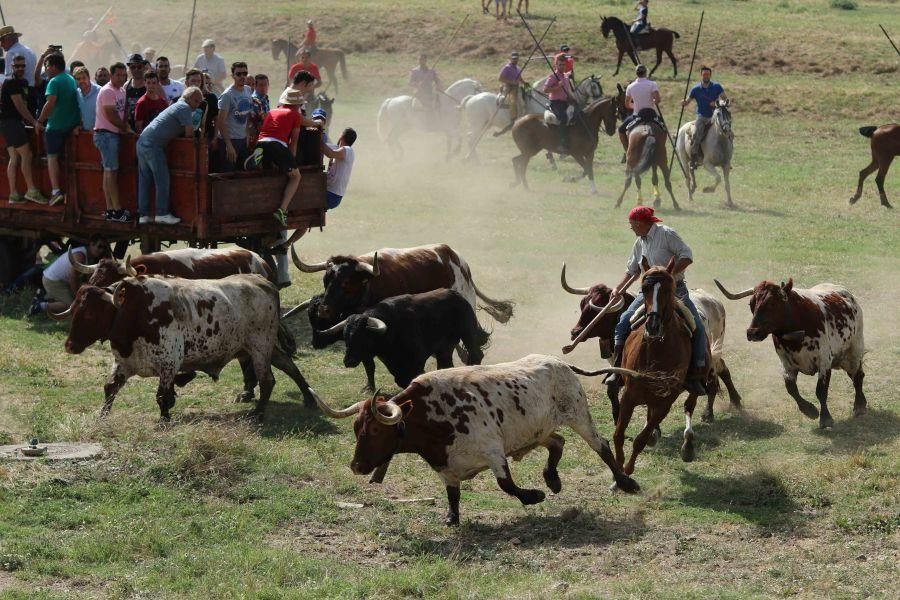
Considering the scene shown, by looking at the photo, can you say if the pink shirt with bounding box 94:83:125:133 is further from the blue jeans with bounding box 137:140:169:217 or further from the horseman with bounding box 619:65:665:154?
the horseman with bounding box 619:65:665:154

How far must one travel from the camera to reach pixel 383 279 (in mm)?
13844

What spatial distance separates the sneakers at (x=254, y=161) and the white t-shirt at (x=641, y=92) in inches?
457

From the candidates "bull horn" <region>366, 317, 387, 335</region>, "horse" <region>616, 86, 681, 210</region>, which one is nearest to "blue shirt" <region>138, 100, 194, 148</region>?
"bull horn" <region>366, 317, 387, 335</region>

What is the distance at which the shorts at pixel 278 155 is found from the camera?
15.1 meters

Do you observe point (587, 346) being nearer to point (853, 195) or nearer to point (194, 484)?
point (194, 484)

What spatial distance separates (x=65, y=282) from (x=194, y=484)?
647 centimetres

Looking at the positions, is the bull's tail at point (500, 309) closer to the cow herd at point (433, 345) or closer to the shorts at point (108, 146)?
the cow herd at point (433, 345)

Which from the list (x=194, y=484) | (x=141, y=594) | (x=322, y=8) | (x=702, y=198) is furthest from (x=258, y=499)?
(x=322, y=8)

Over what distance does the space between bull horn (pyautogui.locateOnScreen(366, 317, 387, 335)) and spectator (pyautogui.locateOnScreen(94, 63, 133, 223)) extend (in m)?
4.77

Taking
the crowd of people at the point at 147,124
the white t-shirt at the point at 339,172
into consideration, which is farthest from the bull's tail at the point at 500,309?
the crowd of people at the point at 147,124

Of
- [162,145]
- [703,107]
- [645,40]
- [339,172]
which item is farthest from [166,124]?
[645,40]

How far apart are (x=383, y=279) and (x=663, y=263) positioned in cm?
346

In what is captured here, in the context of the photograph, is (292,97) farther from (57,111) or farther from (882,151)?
(882,151)

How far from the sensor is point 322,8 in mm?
50500
